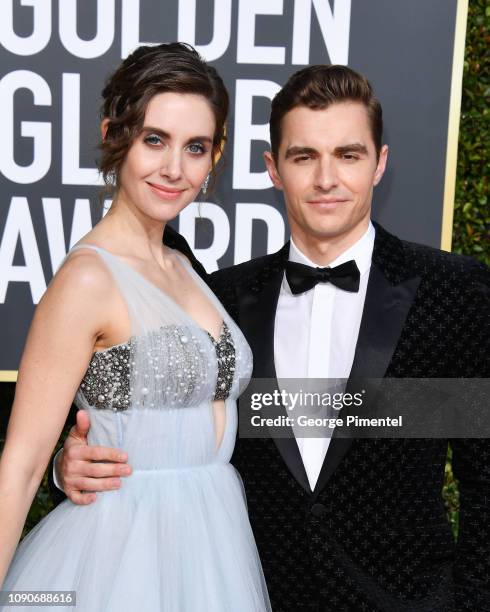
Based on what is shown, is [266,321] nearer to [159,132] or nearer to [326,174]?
[326,174]

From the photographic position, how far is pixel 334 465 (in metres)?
1.98

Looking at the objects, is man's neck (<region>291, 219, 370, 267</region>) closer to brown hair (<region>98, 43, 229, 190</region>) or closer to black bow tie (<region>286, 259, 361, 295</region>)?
black bow tie (<region>286, 259, 361, 295</region>)

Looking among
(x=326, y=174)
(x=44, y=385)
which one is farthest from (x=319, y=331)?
(x=44, y=385)

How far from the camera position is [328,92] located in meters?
2.15

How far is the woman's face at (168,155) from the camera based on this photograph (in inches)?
78.4

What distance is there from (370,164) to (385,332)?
0.47 metres

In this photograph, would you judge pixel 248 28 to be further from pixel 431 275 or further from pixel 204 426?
pixel 204 426

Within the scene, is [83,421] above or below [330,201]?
below

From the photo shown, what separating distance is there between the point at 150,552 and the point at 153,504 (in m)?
0.11

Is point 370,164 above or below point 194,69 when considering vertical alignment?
below

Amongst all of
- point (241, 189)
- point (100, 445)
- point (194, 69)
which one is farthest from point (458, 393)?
point (241, 189)

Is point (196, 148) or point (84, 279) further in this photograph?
point (196, 148)

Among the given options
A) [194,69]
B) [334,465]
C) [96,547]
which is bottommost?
[96,547]

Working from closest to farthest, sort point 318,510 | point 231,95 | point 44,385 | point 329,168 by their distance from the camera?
point 44,385
point 318,510
point 329,168
point 231,95
